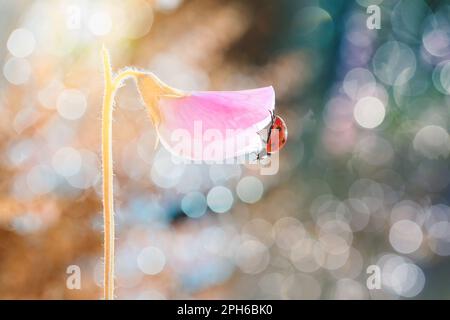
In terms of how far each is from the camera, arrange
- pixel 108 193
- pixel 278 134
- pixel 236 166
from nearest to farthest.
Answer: pixel 108 193
pixel 278 134
pixel 236 166

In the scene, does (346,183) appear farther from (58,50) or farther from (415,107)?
(58,50)

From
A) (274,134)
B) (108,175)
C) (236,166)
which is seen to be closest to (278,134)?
(274,134)

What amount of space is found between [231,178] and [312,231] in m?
0.29

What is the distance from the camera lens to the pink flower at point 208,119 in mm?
528

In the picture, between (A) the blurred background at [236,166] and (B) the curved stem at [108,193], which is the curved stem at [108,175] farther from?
(A) the blurred background at [236,166]

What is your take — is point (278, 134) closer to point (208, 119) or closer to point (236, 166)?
point (208, 119)

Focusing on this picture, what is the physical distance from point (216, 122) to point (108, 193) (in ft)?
0.43

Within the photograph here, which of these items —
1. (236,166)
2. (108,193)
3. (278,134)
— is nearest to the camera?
(108,193)

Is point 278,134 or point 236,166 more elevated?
point 236,166

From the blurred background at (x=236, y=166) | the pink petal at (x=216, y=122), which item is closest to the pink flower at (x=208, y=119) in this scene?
the pink petal at (x=216, y=122)

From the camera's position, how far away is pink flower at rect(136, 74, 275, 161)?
1.73 feet

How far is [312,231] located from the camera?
4.91 feet

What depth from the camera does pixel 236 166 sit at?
4.43 ft

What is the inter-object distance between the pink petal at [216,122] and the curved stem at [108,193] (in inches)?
3.5
